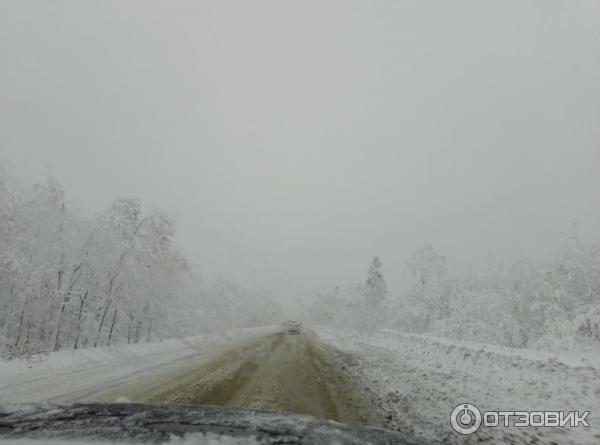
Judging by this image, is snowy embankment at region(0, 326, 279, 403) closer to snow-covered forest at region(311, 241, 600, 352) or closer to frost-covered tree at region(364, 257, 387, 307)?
snow-covered forest at region(311, 241, 600, 352)

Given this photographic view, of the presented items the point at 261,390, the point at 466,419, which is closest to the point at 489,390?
the point at 466,419

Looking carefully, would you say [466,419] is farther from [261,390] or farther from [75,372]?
[75,372]

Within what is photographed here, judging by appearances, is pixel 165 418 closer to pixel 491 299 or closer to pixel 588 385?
pixel 588 385

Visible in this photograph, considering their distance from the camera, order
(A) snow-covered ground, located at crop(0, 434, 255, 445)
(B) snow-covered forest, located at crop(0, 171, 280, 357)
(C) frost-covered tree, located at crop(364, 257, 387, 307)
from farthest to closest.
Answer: (C) frost-covered tree, located at crop(364, 257, 387, 307), (B) snow-covered forest, located at crop(0, 171, 280, 357), (A) snow-covered ground, located at crop(0, 434, 255, 445)

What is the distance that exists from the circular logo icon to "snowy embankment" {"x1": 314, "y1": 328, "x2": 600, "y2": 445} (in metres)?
0.14

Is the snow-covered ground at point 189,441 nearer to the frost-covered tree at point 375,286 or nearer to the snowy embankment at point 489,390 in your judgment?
the snowy embankment at point 489,390

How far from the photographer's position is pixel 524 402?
325 inches

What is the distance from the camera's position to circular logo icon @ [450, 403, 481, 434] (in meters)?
6.35

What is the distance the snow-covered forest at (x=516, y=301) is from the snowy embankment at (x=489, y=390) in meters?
8.12

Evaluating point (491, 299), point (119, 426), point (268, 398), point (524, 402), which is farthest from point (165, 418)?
point (491, 299)

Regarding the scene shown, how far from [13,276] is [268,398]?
78.1 feet

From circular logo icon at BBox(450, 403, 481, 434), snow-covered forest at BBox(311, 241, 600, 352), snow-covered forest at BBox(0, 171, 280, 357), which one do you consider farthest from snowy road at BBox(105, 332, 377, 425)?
snow-covered forest at BBox(0, 171, 280, 357)

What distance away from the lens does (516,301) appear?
36844mm

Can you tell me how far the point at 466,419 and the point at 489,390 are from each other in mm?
3143
